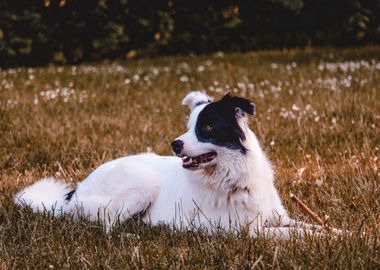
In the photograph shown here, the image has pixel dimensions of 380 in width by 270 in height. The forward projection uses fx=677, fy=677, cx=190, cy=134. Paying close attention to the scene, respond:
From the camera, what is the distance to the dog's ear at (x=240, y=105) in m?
4.07

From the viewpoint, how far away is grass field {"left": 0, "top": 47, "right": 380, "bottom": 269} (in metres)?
3.53

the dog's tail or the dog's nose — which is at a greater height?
the dog's nose

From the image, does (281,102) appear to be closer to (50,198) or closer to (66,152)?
(66,152)

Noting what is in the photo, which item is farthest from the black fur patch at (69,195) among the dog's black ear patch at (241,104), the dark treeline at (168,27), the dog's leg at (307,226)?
the dark treeline at (168,27)

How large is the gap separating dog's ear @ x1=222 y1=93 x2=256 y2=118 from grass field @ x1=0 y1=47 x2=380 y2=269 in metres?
0.77

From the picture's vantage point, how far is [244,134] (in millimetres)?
4117

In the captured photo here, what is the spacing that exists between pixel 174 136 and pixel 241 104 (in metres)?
2.71

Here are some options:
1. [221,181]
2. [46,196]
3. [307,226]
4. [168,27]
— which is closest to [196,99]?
[221,181]

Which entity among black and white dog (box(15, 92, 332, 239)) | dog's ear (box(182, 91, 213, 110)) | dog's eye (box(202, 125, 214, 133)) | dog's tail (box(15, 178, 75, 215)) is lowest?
dog's tail (box(15, 178, 75, 215))

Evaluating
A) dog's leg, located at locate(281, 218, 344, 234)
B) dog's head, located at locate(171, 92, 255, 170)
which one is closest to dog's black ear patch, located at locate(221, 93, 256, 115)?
dog's head, located at locate(171, 92, 255, 170)

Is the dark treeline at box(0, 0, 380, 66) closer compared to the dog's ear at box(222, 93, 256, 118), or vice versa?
the dog's ear at box(222, 93, 256, 118)

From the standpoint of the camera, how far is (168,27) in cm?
1365

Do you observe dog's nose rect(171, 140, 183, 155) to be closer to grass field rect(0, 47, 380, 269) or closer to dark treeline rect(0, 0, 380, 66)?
grass field rect(0, 47, 380, 269)

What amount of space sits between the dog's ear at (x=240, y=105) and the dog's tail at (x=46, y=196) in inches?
52.7
